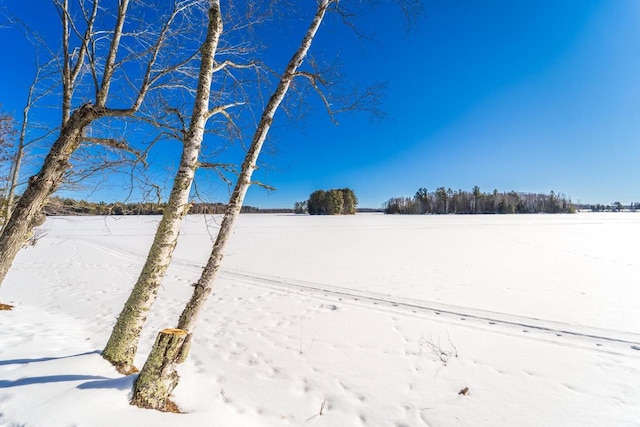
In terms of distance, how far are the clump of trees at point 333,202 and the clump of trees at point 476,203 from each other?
67.1ft

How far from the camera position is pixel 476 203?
95625 millimetres

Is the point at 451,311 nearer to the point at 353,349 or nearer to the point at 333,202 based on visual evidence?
the point at 353,349

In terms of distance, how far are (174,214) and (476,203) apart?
106069 millimetres

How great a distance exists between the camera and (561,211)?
94062 mm

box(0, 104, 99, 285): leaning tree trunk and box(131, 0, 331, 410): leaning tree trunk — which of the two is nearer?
box(131, 0, 331, 410): leaning tree trunk

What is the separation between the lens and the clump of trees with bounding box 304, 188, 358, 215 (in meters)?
82.4

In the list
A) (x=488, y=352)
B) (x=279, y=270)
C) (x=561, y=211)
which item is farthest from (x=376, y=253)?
(x=561, y=211)

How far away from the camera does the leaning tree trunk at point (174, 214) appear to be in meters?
2.84

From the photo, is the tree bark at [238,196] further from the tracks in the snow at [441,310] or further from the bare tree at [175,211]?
the tracks in the snow at [441,310]

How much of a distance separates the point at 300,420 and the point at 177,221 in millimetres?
2341

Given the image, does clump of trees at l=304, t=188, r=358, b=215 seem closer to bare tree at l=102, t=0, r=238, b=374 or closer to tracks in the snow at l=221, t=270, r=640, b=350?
tracks in the snow at l=221, t=270, r=640, b=350

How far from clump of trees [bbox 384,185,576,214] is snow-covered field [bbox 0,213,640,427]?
9286 centimetres

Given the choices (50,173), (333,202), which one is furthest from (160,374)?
(333,202)

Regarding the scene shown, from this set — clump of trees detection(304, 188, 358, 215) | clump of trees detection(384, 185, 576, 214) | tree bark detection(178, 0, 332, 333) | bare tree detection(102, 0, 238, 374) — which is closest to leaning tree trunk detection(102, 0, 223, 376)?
bare tree detection(102, 0, 238, 374)
